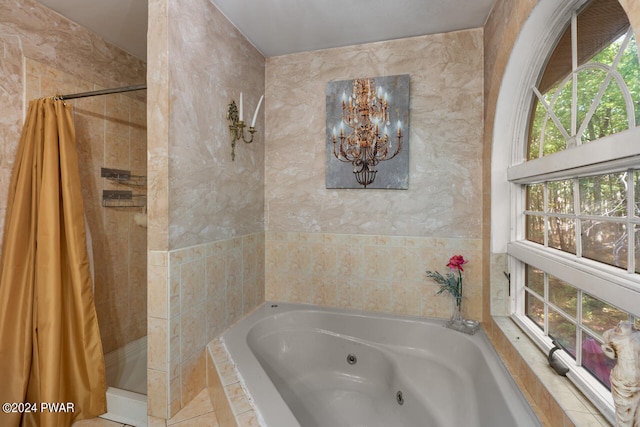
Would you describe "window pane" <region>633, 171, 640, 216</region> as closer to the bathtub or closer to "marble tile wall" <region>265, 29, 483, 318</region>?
the bathtub

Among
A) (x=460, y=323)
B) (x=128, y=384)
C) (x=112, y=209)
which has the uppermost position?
(x=112, y=209)

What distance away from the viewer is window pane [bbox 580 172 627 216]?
888 millimetres

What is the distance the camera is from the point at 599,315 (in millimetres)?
979

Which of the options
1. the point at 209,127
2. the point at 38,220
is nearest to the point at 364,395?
the point at 209,127

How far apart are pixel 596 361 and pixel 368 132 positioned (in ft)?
5.24

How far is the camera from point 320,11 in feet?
5.57

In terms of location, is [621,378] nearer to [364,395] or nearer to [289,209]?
[364,395]

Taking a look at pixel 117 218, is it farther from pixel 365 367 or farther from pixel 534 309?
pixel 534 309

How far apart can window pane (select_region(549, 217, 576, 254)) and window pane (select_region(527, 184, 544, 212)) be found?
0.13 metres

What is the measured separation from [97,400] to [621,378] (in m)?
2.04

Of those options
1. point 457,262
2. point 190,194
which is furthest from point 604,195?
point 190,194

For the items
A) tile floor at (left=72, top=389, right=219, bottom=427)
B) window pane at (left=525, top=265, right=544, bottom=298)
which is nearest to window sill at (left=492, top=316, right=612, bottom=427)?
window pane at (left=525, top=265, right=544, bottom=298)

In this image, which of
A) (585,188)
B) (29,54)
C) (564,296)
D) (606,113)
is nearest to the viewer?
(606,113)

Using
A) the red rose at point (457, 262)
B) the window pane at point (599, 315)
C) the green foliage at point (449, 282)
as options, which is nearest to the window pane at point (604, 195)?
the window pane at point (599, 315)
